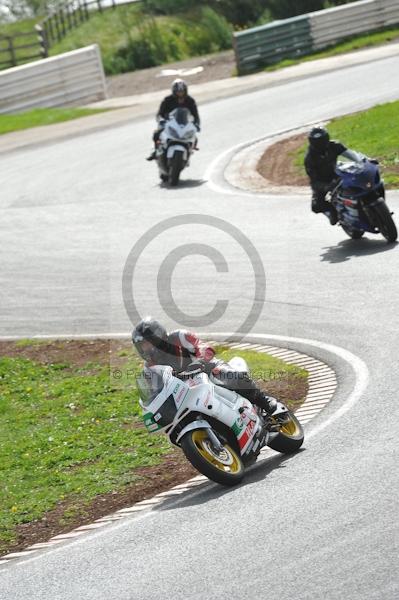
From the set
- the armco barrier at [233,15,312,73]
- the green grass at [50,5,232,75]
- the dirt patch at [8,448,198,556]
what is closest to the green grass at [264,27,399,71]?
the armco barrier at [233,15,312,73]

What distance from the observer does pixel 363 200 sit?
1586cm

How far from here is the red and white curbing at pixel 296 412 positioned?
9.02m

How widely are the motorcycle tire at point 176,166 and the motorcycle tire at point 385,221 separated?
785cm

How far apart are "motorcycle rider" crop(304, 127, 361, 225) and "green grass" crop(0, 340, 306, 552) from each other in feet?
14.1

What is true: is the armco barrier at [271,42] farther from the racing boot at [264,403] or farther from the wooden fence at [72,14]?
the racing boot at [264,403]

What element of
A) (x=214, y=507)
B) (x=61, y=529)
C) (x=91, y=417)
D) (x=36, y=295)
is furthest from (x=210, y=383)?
(x=36, y=295)

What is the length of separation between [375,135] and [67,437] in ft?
44.3

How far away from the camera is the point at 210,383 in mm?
9297

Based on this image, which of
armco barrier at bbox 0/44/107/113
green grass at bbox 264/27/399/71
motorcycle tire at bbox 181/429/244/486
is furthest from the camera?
green grass at bbox 264/27/399/71

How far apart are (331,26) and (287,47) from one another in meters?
1.66

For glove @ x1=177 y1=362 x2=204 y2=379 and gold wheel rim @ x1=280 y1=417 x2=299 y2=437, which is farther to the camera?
gold wheel rim @ x1=280 y1=417 x2=299 y2=437

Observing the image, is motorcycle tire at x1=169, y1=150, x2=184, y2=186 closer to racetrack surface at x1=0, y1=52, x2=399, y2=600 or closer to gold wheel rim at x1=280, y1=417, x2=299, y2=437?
racetrack surface at x1=0, y1=52, x2=399, y2=600

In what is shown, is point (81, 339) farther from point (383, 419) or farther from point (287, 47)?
point (287, 47)

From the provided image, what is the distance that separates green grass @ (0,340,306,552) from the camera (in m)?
10.2
